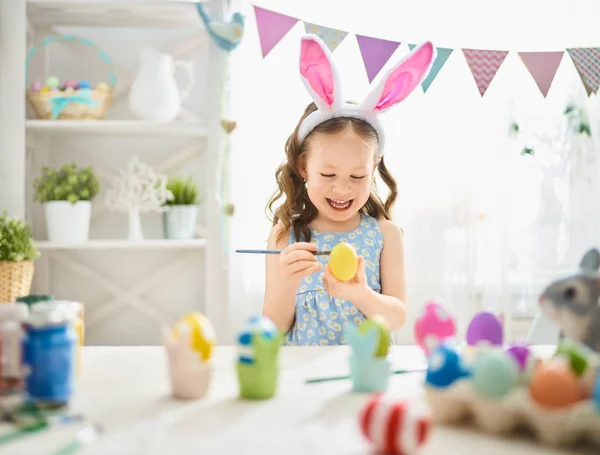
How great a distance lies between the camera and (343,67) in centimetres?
272

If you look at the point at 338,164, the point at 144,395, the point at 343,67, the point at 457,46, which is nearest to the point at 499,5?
the point at 457,46

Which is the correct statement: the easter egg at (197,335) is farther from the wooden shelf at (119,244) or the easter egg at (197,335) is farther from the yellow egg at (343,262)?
the wooden shelf at (119,244)

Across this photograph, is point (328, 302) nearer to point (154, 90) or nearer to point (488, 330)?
point (488, 330)

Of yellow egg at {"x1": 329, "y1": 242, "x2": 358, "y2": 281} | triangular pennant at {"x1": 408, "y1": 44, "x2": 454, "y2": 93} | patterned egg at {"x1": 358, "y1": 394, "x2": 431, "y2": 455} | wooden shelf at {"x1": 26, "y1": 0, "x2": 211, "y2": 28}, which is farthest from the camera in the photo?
wooden shelf at {"x1": 26, "y1": 0, "x2": 211, "y2": 28}

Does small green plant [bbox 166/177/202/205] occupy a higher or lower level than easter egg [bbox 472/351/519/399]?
higher

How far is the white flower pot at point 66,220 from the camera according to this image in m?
2.38

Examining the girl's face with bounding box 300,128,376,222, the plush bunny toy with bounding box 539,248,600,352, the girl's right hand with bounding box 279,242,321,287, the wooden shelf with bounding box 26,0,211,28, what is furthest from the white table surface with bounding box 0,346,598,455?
the wooden shelf with bounding box 26,0,211,28

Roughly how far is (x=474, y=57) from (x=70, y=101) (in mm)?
1374

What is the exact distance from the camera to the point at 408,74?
1.51 meters

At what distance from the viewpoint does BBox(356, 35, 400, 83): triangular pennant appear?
2.23 m

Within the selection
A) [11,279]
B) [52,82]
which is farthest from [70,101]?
[11,279]

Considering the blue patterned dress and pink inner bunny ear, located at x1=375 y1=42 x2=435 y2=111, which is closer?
pink inner bunny ear, located at x1=375 y1=42 x2=435 y2=111

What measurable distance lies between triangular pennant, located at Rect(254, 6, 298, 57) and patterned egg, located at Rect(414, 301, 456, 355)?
1.56m

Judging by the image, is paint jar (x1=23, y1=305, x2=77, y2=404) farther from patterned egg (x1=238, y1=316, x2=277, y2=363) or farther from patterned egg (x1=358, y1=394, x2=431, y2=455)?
patterned egg (x1=358, y1=394, x2=431, y2=455)
